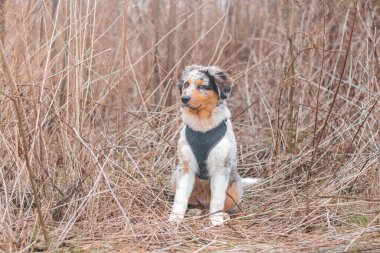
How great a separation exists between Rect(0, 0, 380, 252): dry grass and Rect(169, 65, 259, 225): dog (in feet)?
0.62

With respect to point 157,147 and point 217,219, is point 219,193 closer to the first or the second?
point 217,219

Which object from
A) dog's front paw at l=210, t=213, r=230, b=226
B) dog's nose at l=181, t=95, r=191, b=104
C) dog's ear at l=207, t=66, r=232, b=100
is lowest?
dog's front paw at l=210, t=213, r=230, b=226

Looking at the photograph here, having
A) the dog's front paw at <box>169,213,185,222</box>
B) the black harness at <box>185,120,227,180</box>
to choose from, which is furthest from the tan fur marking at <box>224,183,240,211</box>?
the dog's front paw at <box>169,213,185,222</box>

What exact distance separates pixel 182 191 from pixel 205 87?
78 cm

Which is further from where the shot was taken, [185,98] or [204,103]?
[204,103]

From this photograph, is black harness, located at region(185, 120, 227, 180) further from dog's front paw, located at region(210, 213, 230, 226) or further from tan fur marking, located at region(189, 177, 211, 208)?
dog's front paw, located at region(210, 213, 230, 226)

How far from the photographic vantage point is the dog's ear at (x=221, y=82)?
14.3 ft

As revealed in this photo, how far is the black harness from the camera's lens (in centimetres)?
438

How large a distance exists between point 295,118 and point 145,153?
1412mm

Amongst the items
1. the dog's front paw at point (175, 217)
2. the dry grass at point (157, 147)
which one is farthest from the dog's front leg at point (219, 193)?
the dog's front paw at point (175, 217)

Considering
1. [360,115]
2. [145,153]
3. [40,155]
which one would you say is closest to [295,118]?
[360,115]

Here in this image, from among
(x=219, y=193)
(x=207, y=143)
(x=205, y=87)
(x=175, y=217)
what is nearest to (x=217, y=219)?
(x=219, y=193)

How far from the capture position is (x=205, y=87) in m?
4.31

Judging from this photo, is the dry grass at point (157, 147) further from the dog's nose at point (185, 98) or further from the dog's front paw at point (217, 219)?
the dog's nose at point (185, 98)
